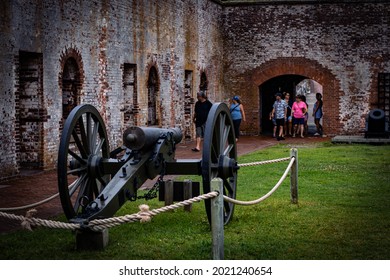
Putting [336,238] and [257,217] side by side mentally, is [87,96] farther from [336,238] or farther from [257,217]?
[336,238]

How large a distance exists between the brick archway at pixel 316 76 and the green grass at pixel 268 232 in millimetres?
14079

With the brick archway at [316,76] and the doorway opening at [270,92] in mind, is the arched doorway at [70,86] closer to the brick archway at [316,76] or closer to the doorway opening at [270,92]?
the brick archway at [316,76]

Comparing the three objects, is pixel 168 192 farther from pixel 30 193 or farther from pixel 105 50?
pixel 105 50

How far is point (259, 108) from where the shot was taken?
1057 inches

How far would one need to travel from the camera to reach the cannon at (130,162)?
24.8 ft

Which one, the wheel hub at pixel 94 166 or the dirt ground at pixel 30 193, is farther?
the dirt ground at pixel 30 193

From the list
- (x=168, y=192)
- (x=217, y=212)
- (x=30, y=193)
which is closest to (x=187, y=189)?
(x=168, y=192)

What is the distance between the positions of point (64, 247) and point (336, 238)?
284cm

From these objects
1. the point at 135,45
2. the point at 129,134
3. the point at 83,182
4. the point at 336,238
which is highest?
the point at 135,45

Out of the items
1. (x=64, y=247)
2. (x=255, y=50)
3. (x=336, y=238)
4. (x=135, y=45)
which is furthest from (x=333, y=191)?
(x=255, y=50)

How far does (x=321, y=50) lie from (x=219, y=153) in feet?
60.4

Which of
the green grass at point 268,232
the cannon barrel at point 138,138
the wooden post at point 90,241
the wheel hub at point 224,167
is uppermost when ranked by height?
the cannon barrel at point 138,138

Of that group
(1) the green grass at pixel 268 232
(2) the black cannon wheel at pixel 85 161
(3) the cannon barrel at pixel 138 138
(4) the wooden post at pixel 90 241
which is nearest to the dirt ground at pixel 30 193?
(1) the green grass at pixel 268 232

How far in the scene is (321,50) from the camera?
26016mm
